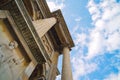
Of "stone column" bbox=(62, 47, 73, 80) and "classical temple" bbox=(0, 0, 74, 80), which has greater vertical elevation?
"classical temple" bbox=(0, 0, 74, 80)

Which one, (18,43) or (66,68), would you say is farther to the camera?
(66,68)

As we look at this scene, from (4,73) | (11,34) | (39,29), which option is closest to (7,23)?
(11,34)

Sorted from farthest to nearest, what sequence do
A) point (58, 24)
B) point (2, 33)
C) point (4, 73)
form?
point (58, 24)
point (2, 33)
point (4, 73)

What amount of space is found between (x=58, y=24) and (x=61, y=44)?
151 cm

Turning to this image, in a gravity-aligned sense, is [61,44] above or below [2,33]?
below

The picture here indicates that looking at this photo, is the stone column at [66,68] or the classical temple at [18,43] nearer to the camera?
Answer: the classical temple at [18,43]

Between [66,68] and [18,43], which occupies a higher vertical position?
[18,43]

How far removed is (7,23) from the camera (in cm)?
846

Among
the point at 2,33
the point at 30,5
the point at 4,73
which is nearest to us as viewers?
the point at 4,73

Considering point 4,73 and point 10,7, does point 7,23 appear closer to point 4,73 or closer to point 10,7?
point 10,7

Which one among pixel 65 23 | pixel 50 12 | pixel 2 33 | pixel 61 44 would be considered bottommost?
pixel 61 44

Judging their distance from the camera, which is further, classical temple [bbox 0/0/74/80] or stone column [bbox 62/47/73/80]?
stone column [bbox 62/47/73/80]

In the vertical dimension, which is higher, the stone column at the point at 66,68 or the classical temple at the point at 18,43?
the classical temple at the point at 18,43

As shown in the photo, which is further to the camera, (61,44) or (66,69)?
(61,44)
